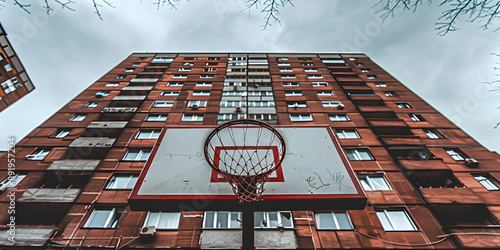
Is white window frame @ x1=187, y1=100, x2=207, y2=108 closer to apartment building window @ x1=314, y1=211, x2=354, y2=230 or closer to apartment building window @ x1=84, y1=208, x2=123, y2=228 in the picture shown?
apartment building window @ x1=84, y1=208, x2=123, y2=228

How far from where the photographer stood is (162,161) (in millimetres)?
5551

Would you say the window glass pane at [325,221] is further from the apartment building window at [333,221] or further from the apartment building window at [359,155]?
the apartment building window at [359,155]

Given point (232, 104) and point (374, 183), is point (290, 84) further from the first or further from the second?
point (374, 183)

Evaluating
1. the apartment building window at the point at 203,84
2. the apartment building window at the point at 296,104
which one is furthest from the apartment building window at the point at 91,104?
the apartment building window at the point at 296,104

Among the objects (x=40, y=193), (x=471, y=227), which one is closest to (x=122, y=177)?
(x=40, y=193)

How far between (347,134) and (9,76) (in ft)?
88.0

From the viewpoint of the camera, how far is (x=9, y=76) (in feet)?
53.9

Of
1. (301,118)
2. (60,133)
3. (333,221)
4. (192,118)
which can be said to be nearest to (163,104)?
(192,118)

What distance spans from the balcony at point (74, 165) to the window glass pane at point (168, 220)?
4.95 meters

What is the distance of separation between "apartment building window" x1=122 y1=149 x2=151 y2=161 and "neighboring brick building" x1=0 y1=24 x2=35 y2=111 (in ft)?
43.7

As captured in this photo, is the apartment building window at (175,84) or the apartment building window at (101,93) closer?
the apartment building window at (101,93)


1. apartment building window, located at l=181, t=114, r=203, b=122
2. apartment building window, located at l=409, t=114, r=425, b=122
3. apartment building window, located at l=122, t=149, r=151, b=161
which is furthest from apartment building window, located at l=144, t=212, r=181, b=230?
apartment building window, located at l=409, t=114, r=425, b=122

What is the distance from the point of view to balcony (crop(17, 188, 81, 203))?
8492 millimetres

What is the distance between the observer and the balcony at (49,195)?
27.9ft
